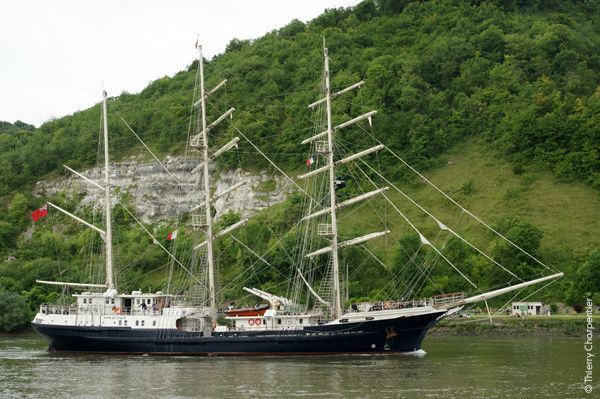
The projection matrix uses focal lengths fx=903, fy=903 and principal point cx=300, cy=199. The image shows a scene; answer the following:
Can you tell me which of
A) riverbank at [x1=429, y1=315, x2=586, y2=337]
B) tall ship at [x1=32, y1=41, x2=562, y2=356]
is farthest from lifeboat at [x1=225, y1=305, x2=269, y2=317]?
riverbank at [x1=429, y1=315, x2=586, y2=337]

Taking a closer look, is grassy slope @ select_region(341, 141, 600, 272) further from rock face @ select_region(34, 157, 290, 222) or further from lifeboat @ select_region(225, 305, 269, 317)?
lifeboat @ select_region(225, 305, 269, 317)

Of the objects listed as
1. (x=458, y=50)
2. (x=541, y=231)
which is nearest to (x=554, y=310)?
(x=541, y=231)

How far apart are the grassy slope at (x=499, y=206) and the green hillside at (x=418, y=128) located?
0.25 m

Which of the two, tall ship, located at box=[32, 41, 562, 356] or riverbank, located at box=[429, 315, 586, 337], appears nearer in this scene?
tall ship, located at box=[32, 41, 562, 356]

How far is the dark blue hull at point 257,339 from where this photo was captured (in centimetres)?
6762

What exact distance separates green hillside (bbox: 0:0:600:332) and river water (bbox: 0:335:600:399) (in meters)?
32.5

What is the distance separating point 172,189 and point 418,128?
39491 mm

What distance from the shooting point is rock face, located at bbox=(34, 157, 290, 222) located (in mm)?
133125

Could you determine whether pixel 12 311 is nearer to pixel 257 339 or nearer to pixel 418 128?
pixel 257 339

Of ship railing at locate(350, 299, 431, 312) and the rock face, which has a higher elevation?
the rock face

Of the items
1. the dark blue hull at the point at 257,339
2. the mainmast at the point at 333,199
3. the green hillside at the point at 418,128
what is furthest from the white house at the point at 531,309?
the dark blue hull at the point at 257,339

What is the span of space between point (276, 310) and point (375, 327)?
9.05 m

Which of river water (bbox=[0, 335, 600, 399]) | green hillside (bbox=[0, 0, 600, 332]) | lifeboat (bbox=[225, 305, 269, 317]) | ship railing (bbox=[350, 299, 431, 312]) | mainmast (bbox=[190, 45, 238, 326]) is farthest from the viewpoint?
green hillside (bbox=[0, 0, 600, 332])

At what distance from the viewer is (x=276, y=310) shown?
237 feet
